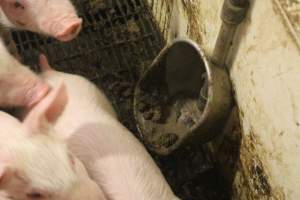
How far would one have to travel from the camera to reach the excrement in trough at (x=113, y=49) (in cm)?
236

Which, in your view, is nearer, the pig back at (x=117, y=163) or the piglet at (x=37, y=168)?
the piglet at (x=37, y=168)

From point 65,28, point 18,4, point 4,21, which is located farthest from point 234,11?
point 4,21

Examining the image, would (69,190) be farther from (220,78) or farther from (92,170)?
(220,78)

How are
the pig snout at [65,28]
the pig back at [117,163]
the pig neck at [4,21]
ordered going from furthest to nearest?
1. the pig neck at [4,21]
2. the pig snout at [65,28]
3. the pig back at [117,163]

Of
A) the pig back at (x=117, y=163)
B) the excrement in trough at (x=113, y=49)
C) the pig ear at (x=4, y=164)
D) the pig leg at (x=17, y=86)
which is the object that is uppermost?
the pig ear at (x=4, y=164)

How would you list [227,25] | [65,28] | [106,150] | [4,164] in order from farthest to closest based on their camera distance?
[65,28] < [106,150] < [227,25] < [4,164]

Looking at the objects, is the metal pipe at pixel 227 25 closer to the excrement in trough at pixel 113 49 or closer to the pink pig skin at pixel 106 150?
the pink pig skin at pixel 106 150

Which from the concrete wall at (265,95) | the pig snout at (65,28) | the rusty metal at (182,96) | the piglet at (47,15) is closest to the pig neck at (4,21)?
the piglet at (47,15)

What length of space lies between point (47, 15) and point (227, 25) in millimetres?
781

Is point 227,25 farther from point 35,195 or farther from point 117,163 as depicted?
point 35,195

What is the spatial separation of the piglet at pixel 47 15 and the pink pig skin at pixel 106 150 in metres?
0.19

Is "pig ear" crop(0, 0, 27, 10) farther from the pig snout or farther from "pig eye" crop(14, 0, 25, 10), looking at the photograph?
the pig snout

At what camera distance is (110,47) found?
2496 mm

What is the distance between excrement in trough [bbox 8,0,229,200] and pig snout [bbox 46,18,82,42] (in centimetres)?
45
